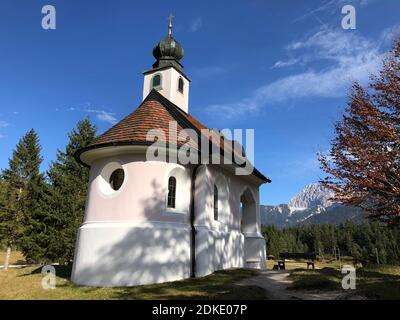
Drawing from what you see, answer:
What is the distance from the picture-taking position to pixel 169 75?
70.4 ft

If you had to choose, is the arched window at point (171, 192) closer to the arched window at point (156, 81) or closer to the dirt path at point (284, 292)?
the dirt path at point (284, 292)

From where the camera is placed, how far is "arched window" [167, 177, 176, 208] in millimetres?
13463

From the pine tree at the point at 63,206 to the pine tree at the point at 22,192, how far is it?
55.0 inches

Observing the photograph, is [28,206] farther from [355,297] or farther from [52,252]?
[355,297]

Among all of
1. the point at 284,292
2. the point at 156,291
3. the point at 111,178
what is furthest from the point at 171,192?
the point at 284,292

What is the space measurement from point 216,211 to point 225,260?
7.45 ft

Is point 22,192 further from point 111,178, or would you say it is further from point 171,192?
point 171,192

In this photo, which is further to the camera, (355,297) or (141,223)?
(141,223)

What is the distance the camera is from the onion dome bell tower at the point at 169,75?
21453 millimetres

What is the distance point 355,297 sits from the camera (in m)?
8.38
